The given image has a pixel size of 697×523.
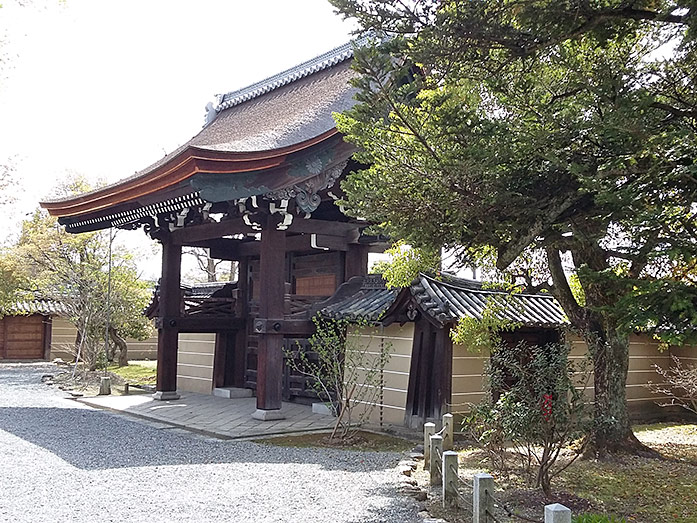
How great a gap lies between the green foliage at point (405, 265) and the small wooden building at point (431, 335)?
2.09ft

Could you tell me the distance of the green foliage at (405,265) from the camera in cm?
782

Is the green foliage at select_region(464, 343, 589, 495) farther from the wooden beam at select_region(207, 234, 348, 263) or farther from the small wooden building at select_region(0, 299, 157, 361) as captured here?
the small wooden building at select_region(0, 299, 157, 361)

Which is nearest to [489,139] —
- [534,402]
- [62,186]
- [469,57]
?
[469,57]

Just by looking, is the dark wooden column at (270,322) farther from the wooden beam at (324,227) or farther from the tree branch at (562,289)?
the tree branch at (562,289)

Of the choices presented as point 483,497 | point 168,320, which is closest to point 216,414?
point 168,320


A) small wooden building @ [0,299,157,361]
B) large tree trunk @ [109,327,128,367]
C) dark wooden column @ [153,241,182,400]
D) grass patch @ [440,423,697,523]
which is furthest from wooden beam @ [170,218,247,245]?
small wooden building @ [0,299,157,361]

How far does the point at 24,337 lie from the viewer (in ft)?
80.8

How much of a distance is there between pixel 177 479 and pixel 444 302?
4170 mm

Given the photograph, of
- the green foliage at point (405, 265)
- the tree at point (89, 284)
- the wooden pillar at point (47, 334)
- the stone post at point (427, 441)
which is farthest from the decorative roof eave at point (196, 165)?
the wooden pillar at point (47, 334)

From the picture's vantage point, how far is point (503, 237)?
563cm

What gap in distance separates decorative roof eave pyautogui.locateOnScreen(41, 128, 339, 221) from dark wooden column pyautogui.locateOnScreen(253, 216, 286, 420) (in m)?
1.17

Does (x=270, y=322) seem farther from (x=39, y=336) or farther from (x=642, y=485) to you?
(x=39, y=336)

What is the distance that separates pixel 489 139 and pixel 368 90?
987mm

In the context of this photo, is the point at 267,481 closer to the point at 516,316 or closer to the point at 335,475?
the point at 335,475
